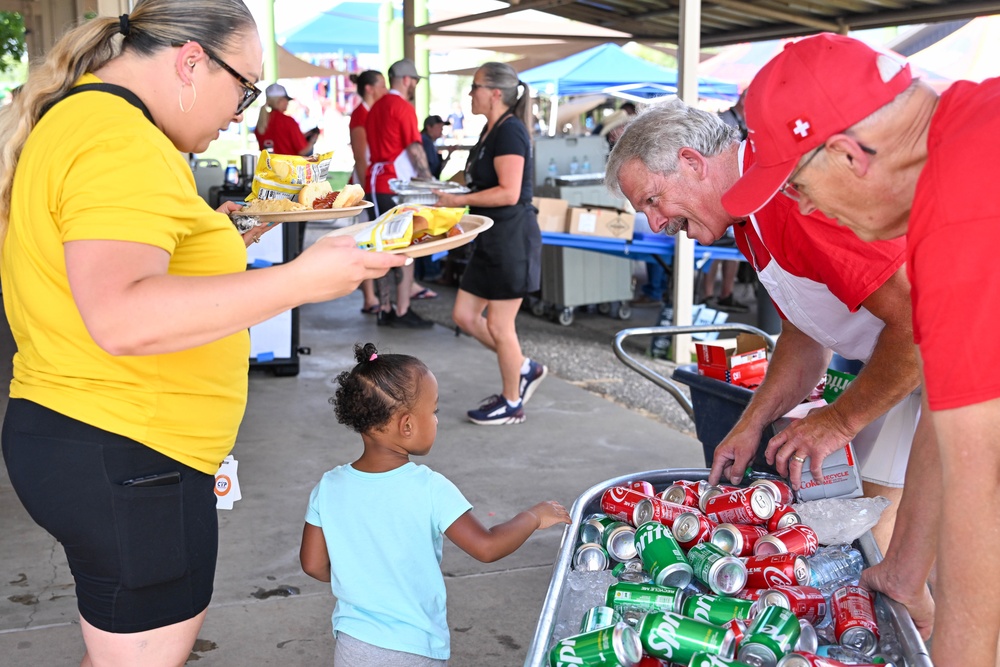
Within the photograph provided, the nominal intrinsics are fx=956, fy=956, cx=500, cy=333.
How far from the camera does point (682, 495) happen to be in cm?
238

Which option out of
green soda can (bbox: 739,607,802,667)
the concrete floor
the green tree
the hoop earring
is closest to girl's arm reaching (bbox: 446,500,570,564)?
the concrete floor

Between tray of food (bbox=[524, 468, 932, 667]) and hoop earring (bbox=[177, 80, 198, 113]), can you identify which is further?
hoop earring (bbox=[177, 80, 198, 113])

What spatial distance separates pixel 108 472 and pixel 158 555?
19 centimetres

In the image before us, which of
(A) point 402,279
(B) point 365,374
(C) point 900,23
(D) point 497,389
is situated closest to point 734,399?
(B) point 365,374

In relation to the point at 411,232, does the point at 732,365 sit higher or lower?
lower

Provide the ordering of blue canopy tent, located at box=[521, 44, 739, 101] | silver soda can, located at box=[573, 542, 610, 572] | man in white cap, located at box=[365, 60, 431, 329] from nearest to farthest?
silver soda can, located at box=[573, 542, 610, 572], man in white cap, located at box=[365, 60, 431, 329], blue canopy tent, located at box=[521, 44, 739, 101]

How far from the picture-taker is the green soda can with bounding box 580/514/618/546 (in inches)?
84.7

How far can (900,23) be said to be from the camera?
962 cm

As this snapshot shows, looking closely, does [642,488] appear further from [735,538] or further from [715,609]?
[715,609]

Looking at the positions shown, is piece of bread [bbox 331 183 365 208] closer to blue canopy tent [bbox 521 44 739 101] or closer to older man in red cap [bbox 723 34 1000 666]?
older man in red cap [bbox 723 34 1000 666]

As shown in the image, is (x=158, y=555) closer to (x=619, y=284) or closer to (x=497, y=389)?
(x=497, y=389)

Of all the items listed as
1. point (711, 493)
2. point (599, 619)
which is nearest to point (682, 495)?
point (711, 493)

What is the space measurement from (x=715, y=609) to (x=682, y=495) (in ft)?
2.08

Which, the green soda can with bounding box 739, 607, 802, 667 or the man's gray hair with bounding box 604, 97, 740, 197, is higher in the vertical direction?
the man's gray hair with bounding box 604, 97, 740, 197
